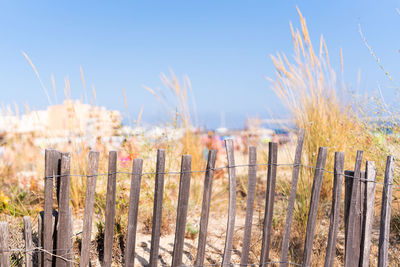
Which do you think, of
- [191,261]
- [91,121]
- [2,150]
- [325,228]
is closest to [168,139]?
[91,121]

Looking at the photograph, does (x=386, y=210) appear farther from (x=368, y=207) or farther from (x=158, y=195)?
(x=158, y=195)

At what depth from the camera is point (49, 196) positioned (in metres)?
1.69

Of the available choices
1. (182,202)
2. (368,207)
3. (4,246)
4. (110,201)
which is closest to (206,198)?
(182,202)

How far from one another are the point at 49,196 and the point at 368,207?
1.62 m

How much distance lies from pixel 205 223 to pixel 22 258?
3.53 feet

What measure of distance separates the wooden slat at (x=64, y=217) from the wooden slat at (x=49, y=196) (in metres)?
0.04

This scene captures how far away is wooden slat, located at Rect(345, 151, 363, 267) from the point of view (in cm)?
177

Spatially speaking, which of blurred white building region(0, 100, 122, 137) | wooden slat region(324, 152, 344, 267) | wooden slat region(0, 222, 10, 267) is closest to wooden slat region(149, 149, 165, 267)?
wooden slat region(0, 222, 10, 267)

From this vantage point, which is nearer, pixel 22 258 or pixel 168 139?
pixel 22 258

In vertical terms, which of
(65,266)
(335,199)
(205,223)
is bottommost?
(65,266)

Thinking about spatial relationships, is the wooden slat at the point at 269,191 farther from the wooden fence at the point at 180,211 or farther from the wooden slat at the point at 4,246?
the wooden slat at the point at 4,246

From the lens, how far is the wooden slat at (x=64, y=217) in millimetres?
1697

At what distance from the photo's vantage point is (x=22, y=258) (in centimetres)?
195

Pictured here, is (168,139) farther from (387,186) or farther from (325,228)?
(387,186)
